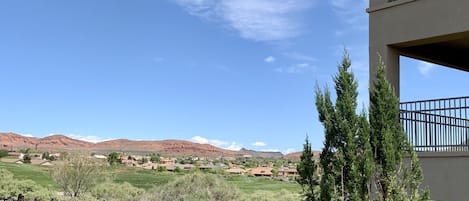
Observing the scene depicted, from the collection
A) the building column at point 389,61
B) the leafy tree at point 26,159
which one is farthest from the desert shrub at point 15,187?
the leafy tree at point 26,159

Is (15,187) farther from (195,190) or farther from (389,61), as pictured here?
(389,61)

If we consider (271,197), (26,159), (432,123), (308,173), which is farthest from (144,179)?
(308,173)

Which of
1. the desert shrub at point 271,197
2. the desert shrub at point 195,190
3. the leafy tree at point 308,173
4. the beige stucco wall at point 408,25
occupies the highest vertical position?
the beige stucco wall at point 408,25

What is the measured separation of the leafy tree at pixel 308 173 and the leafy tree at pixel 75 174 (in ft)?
53.7

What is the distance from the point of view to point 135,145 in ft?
227

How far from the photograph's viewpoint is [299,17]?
2483 cm

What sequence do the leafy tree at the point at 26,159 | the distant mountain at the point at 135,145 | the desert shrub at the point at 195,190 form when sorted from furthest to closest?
the distant mountain at the point at 135,145 → the leafy tree at the point at 26,159 → the desert shrub at the point at 195,190

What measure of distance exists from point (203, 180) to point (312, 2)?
7.26 meters

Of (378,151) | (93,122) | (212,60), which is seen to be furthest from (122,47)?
(378,151)

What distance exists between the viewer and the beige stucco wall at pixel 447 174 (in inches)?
371

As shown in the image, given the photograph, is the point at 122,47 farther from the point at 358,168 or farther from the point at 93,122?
the point at 358,168

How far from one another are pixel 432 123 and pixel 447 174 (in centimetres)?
175

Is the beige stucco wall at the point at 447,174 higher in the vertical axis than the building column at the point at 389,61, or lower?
lower

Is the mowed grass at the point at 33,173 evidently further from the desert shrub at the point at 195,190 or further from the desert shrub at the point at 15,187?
the desert shrub at the point at 195,190
